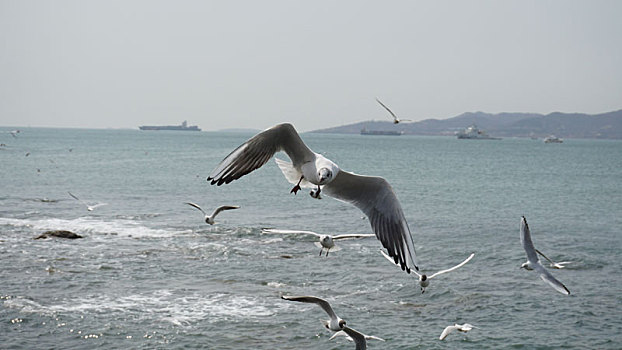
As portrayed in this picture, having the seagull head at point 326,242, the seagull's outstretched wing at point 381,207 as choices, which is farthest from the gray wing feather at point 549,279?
the seagull's outstretched wing at point 381,207

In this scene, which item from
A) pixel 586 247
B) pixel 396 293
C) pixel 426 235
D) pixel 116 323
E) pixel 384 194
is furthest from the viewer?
pixel 426 235

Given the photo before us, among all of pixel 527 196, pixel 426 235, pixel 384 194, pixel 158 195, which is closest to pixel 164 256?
pixel 426 235

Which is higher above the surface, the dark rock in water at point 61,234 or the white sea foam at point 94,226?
the dark rock in water at point 61,234

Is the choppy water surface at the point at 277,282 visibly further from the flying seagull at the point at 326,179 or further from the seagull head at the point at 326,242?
the flying seagull at the point at 326,179

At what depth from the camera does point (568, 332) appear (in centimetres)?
1633

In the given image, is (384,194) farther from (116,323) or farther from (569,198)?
(569,198)

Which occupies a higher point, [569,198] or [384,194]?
[384,194]

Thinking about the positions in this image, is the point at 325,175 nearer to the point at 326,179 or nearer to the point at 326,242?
the point at 326,179

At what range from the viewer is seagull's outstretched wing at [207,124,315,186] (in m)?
8.62

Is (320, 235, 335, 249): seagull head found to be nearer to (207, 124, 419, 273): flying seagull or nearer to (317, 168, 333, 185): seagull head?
(207, 124, 419, 273): flying seagull

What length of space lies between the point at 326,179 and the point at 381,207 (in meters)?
1.37

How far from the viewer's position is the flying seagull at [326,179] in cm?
852

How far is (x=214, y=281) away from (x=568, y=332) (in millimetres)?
10075

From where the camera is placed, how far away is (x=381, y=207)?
9.23 meters
